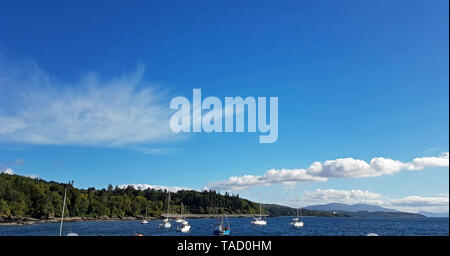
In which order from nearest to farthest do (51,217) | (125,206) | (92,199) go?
(51,217)
(92,199)
(125,206)

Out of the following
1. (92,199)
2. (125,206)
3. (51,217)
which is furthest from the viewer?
(125,206)
